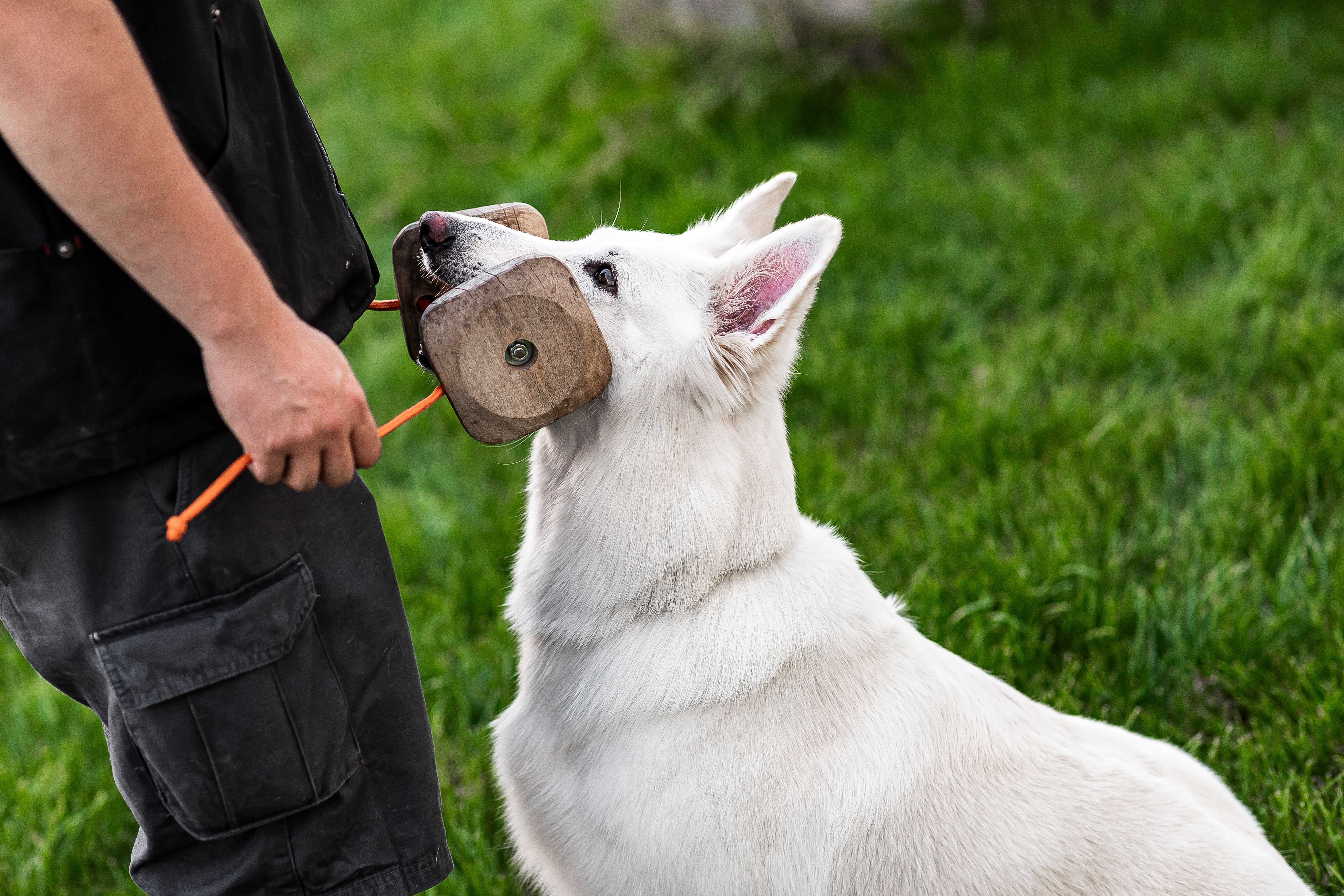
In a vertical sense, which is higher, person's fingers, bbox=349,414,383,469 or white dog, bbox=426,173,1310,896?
person's fingers, bbox=349,414,383,469

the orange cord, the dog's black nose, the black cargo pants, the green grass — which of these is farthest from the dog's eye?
the green grass

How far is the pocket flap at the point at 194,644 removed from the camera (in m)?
1.36

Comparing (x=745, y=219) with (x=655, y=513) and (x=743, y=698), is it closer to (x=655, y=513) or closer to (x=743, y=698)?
(x=655, y=513)

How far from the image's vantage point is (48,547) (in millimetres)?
1369

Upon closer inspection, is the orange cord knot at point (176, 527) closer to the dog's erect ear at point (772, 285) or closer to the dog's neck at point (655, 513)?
the dog's neck at point (655, 513)

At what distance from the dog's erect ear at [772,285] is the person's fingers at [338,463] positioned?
0.80m

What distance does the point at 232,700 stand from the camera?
1.41m

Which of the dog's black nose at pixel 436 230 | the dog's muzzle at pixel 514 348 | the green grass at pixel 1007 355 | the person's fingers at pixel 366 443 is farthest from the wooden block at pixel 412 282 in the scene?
the green grass at pixel 1007 355

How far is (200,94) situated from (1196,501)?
2.79 metres

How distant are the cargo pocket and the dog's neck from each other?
0.53 metres

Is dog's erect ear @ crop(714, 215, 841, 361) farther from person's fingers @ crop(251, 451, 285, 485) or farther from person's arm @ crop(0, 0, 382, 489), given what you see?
person's fingers @ crop(251, 451, 285, 485)

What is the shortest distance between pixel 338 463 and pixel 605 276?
850 mm

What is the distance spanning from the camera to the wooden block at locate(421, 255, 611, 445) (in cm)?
165

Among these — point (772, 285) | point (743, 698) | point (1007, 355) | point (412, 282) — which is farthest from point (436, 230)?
point (1007, 355)
